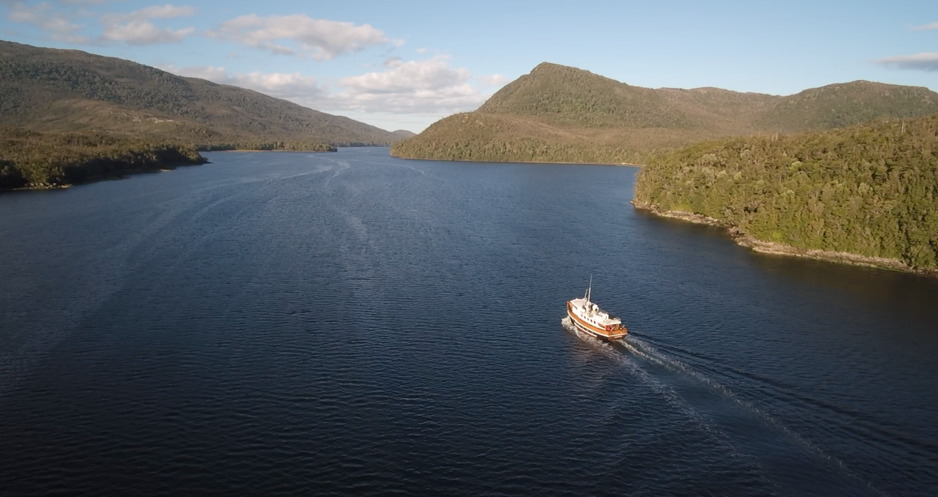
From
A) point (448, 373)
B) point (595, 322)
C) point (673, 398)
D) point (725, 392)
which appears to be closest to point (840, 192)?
point (595, 322)

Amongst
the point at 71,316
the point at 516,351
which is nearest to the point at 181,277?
the point at 71,316

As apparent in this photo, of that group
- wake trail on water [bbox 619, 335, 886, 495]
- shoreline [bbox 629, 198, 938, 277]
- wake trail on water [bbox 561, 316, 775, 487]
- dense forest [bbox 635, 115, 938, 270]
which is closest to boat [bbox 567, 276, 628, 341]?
wake trail on water [bbox 561, 316, 775, 487]

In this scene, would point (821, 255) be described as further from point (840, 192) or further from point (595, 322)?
point (595, 322)

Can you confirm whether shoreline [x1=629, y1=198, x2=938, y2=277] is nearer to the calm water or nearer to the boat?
the calm water

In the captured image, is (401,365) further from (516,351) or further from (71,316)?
(71,316)

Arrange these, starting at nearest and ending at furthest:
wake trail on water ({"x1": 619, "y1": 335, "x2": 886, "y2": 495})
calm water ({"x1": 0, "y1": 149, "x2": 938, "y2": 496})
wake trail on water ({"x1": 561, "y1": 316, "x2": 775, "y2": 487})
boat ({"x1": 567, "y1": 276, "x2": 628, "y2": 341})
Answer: calm water ({"x1": 0, "y1": 149, "x2": 938, "y2": 496}) < wake trail on water ({"x1": 619, "y1": 335, "x2": 886, "y2": 495}) < wake trail on water ({"x1": 561, "y1": 316, "x2": 775, "y2": 487}) < boat ({"x1": 567, "y1": 276, "x2": 628, "y2": 341})
